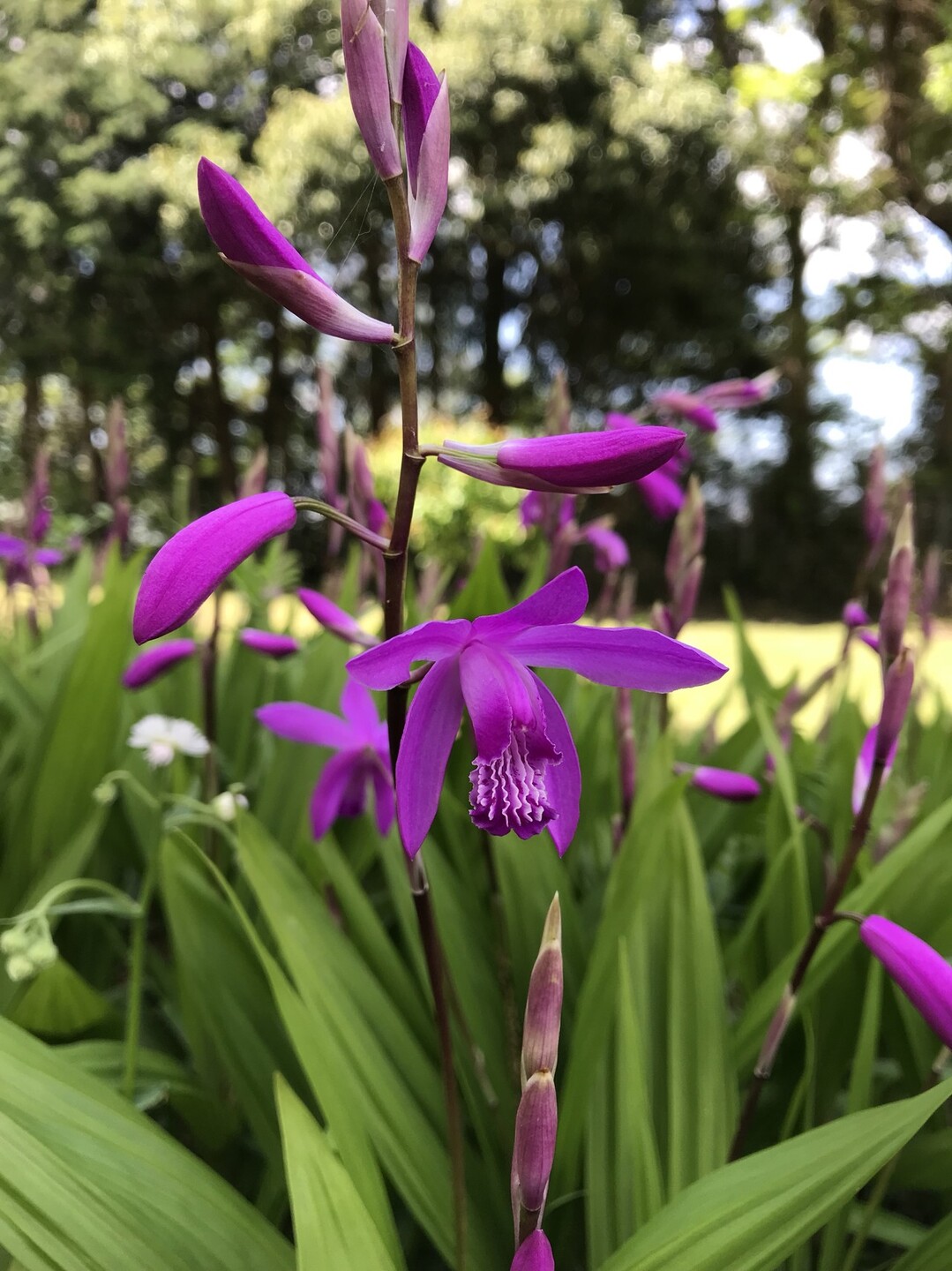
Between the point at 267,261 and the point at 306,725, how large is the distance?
575 mm

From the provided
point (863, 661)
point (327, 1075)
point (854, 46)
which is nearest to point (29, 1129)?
point (327, 1075)

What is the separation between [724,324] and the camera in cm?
1214

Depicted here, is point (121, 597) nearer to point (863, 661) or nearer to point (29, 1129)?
point (29, 1129)

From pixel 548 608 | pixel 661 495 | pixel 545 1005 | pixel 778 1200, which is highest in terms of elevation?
pixel 661 495

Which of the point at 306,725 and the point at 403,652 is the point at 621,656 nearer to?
the point at 403,652

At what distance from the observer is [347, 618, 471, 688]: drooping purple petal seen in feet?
1.77

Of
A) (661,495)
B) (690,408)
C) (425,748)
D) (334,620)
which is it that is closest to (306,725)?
(334,620)

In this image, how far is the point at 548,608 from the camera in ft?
1.92

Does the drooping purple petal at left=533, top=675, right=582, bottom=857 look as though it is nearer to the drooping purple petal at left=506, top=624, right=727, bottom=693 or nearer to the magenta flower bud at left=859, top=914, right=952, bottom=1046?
the drooping purple petal at left=506, top=624, right=727, bottom=693

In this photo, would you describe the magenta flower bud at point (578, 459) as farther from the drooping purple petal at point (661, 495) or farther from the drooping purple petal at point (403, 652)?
the drooping purple petal at point (661, 495)

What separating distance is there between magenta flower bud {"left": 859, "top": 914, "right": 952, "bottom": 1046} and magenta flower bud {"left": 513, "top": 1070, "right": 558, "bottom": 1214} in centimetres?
35

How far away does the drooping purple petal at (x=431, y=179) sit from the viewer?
0.57m

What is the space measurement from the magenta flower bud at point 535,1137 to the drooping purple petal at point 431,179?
530 mm

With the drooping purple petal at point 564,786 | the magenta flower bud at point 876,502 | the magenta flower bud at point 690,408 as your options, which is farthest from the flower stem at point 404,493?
the magenta flower bud at point 876,502
